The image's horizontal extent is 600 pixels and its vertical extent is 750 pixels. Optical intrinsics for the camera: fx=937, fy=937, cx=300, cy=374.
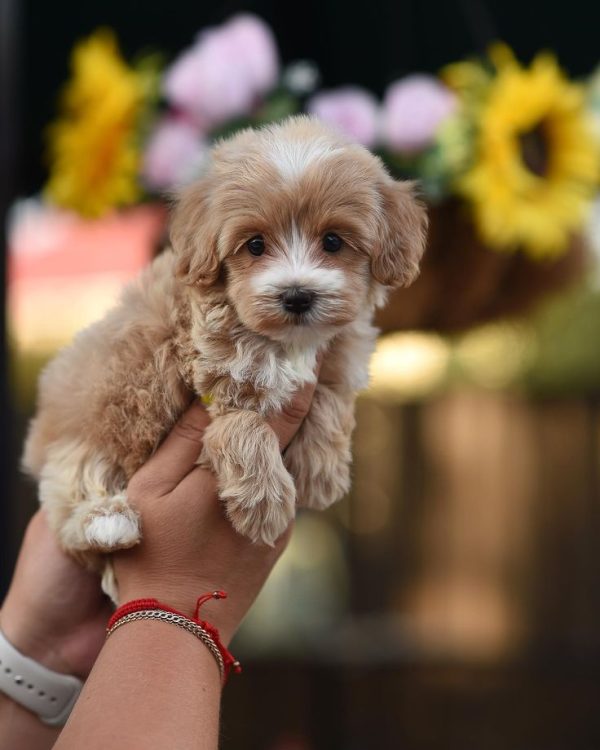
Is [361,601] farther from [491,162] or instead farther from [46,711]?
[46,711]

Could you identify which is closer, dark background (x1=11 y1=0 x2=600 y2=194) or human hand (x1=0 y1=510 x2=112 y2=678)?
human hand (x1=0 y1=510 x2=112 y2=678)

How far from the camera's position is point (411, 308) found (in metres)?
2.84

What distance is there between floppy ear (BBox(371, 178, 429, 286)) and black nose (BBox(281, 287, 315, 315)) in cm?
18

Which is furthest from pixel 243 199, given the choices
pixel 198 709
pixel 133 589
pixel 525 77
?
pixel 525 77

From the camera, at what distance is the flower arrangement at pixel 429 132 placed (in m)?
2.86

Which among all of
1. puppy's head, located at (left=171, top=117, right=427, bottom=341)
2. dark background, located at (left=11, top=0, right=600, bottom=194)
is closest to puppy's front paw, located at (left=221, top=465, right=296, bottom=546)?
puppy's head, located at (left=171, top=117, right=427, bottom=341)

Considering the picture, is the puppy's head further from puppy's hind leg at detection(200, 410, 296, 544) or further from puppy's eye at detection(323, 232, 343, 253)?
puppy's hind leg at detection(200, 410, 296, 544)

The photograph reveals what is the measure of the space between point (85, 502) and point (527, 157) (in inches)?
74.9

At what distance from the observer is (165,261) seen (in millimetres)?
1945

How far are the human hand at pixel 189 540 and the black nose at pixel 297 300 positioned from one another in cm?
19

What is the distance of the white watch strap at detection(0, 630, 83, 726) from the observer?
195cm

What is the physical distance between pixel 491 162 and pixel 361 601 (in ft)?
13.9

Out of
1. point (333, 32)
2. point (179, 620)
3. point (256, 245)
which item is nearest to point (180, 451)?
point (179, 620)

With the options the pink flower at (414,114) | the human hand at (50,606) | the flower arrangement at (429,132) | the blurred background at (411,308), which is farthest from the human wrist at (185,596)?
the pink flower at (414,114)
